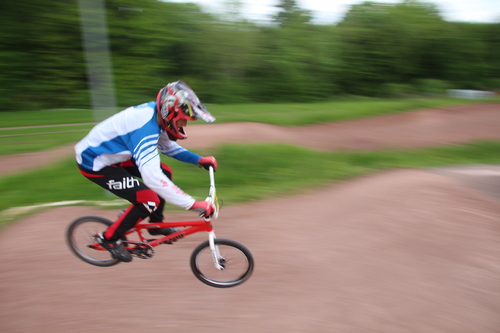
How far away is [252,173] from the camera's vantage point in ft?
25.0

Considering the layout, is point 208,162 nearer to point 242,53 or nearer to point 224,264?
point 224,264

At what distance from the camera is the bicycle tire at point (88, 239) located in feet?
14.5

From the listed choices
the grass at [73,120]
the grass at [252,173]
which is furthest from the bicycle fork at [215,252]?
the grass at [73,120]

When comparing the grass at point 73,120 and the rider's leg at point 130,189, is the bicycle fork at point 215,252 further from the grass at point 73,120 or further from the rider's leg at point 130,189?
the grass at point 73,120

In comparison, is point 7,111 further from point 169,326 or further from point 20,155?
point 169,326

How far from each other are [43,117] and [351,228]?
41.0ft

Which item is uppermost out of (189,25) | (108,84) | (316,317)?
(189,25)

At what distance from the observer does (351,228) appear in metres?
5.37

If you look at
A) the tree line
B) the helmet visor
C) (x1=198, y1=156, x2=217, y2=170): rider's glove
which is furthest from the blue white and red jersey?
the tree line

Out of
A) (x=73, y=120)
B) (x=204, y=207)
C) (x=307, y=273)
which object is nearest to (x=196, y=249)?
(x=204, y=207)

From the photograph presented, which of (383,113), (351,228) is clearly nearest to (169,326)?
(351,228)

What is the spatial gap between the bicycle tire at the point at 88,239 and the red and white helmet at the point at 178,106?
4.90 ft

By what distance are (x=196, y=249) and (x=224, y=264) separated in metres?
0.32

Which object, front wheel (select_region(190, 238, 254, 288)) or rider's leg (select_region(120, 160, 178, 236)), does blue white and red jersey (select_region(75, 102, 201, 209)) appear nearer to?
rider's leg (select_region(120, 160, 178, 236))
